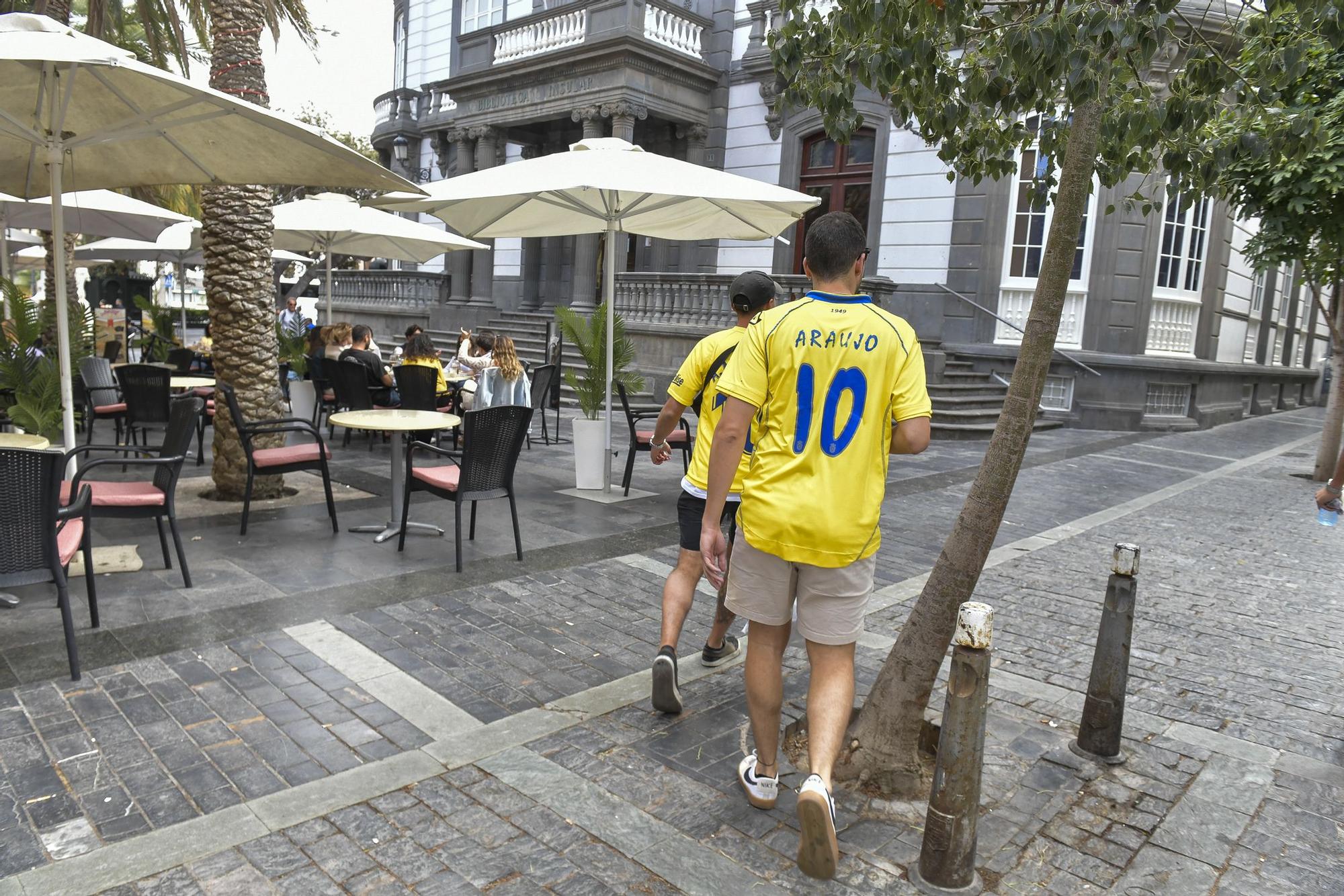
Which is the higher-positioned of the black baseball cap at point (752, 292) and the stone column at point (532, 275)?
the stone column at point (532, 275)

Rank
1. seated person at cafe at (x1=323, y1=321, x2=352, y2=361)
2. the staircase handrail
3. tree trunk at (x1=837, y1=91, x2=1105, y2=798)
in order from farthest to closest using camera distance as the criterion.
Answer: the staircase handrail → seated person at cafe at (x1=323, y1=321, x2=352, y2=361) → tree trunk at (x1=837, y1=91, x2=1105, y2=798)

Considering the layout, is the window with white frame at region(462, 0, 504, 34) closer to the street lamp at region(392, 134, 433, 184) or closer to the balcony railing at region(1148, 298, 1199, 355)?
the street lamp at region(392, 134, 433, 184)

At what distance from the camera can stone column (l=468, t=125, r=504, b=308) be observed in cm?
2019

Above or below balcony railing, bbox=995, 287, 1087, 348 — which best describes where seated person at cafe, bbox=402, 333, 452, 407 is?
below

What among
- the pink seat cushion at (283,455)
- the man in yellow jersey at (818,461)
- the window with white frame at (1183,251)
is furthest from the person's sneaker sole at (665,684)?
the window with white frame at (1183,251)

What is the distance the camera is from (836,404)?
2.89 m

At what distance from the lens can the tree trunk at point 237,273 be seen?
23.3ft

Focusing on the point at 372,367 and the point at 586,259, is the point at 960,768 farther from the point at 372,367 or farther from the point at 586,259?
the point at 586,259

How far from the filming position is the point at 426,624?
481 cm

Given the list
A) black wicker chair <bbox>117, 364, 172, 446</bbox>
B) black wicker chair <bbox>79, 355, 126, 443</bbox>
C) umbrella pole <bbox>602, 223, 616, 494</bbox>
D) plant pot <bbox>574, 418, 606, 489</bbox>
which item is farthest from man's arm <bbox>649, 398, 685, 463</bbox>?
black wicker chair <bbox>79, 355, 126, 443</bbox>

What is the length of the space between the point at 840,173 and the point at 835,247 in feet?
51.8

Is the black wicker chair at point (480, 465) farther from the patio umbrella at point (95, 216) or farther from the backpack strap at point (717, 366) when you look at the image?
the patio umbrella at point (95, 216)

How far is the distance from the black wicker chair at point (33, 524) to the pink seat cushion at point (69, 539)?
3.0 inches

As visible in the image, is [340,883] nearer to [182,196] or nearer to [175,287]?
[182,196]
